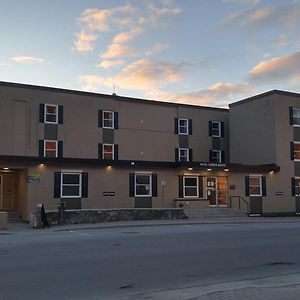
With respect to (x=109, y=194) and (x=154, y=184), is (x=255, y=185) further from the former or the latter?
(x=109, y=194)

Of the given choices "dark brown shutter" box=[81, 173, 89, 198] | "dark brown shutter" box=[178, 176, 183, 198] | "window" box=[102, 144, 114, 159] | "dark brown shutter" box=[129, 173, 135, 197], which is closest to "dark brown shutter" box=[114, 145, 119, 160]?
"window" box=[102, 144, 114, 159]

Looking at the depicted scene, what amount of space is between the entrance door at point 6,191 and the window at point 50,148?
3362mm

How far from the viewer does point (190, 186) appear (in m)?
33.8

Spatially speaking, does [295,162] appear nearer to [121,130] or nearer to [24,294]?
[121,130]

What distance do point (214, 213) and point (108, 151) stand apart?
30.6 feet

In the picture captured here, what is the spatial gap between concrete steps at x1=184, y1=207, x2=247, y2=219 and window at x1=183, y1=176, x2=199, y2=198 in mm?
1642

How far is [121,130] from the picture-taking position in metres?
36.5

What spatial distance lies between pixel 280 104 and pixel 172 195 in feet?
36.6

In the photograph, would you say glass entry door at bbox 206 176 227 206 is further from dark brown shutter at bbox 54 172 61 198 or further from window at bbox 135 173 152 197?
dark brown shutter at bbox 54 172 61 198

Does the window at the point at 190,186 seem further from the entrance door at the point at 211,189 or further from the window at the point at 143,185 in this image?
the window at the point at 143,185

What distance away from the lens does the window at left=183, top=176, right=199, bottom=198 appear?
33450 mm

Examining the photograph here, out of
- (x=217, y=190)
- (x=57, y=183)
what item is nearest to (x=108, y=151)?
(x=57, y=183)

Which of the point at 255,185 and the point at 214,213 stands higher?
the point at 255,185

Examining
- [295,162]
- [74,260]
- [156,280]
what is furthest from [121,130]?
[156,280]
